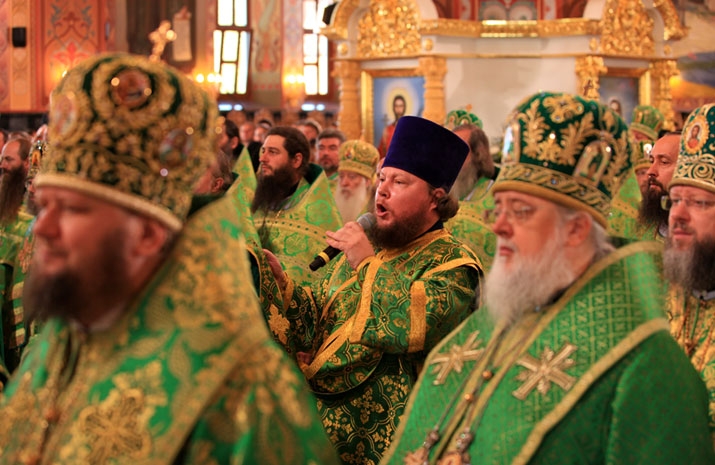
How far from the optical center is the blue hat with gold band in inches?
154

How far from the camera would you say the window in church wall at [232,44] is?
24000 millimetres

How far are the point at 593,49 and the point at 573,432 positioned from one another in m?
9.14

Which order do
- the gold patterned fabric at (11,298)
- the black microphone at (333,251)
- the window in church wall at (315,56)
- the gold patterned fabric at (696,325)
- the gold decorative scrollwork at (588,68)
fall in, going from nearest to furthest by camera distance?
1. the gold patterned fabric at (696,325)
2. the black microphone at (333,251)
3. the gold patterned fabric at (11,298)
4. the gold decorative scrollwork at (588,68)
5. the window in church wall at (315,56)

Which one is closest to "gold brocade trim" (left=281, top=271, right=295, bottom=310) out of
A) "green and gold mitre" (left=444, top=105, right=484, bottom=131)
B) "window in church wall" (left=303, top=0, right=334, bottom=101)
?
"green and gold mitre" (left=444, top=105, right=484, bottom=131)

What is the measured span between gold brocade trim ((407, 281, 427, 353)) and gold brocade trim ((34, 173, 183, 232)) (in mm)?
1674

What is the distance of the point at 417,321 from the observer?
3.51 m

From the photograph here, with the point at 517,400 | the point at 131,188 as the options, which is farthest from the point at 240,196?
the point at 131,188

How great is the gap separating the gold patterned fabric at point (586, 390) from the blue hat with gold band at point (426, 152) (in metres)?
1.36

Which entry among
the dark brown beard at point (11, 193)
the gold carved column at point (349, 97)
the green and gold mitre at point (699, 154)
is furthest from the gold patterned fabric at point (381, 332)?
the gold carved column at point (349, 97)

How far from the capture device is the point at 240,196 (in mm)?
4707

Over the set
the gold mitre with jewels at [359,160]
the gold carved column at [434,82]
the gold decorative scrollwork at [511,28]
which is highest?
the gold decorative scrollwork at [511,28]

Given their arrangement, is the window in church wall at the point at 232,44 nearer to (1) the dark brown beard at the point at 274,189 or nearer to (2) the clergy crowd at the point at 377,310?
(1) the dark brown beard at the point at 274,189

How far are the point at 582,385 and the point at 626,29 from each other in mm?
9798

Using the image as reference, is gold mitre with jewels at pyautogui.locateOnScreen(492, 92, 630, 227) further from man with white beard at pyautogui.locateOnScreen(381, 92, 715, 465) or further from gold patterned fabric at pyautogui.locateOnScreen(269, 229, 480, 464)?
gold patterned fabric at pyautogui.locateOnScreen(269, 229, 480, 464)
